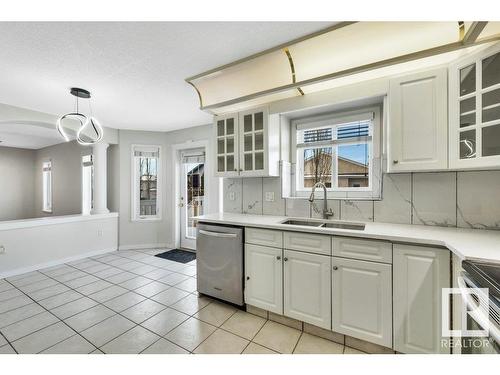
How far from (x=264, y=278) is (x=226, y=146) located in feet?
5.23

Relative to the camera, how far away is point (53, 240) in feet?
11.5

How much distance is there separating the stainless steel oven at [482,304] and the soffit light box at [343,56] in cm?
138

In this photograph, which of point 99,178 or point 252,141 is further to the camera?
point 99,178

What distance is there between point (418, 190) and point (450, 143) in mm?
479

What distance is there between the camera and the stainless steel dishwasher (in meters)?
2.19

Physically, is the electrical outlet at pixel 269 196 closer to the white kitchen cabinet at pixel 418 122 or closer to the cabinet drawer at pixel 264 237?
the cabinet drawer at pixel 264 237

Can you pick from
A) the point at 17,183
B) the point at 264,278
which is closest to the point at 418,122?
the point at 264,278

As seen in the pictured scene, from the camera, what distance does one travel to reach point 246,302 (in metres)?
2.16

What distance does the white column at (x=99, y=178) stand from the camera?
411 cm

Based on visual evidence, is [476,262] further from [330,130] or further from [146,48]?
[146,48]

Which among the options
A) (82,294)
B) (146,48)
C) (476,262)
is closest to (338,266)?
(476,262)

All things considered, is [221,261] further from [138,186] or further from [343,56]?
[138,186]

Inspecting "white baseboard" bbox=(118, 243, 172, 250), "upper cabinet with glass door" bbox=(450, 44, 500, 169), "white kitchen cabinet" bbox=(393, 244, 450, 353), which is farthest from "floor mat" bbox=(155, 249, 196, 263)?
"upper cabinet with glass door" bbox=(450, 44, 500, 169)

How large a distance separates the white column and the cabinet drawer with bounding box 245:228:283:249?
3.44 meters
